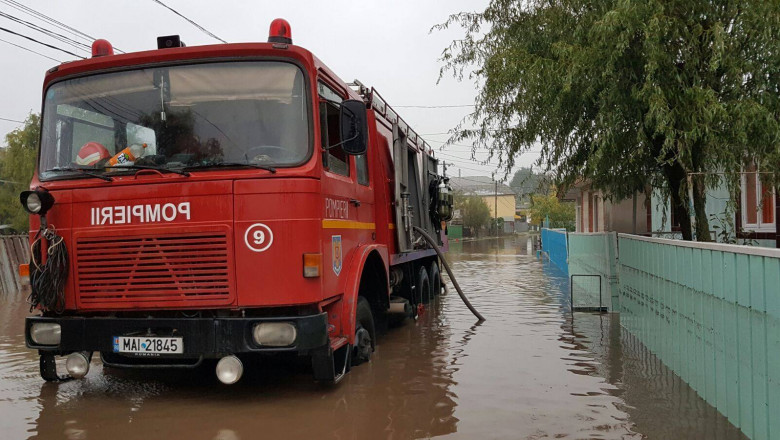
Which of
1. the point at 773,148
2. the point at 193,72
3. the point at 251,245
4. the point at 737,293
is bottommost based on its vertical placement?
the point at 737,293

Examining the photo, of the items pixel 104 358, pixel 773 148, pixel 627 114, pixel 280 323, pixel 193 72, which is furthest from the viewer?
pixel 627 114

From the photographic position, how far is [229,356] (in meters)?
5.30

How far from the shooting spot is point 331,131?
6.13 m

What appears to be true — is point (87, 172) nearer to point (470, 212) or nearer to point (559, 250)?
point (559, 250)

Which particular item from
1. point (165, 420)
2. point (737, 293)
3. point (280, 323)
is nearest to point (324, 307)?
point (280, 323)

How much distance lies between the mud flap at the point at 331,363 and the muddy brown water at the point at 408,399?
6.9 inches

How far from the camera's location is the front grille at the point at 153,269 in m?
5.20

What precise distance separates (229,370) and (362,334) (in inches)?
65.0

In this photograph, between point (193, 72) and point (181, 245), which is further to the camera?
point (193, 72)

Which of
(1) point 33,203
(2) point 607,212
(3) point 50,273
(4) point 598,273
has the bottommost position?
(4) point 598,273

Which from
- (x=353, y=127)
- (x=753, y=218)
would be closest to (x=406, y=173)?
(x=353, y=127)

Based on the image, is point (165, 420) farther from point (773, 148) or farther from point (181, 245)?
point (773, 148)

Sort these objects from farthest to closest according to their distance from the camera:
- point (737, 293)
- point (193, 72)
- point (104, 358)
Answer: point (104, 358) < point (193, 72) < point (737, 293)

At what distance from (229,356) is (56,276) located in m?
1.53
